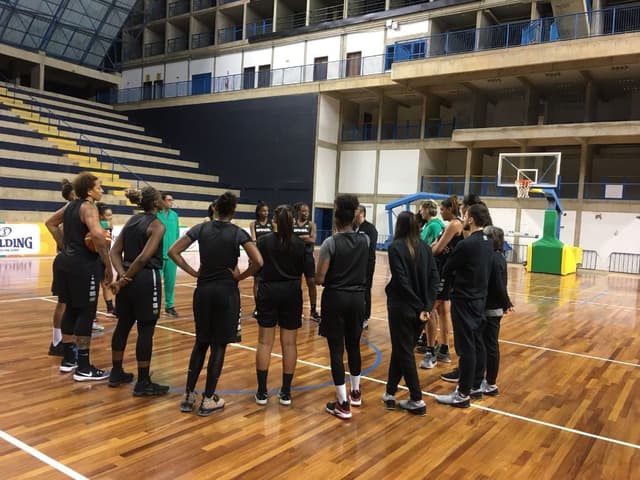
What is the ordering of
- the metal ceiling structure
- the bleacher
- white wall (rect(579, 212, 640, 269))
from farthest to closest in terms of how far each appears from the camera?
the metal ceiling structure → white wall (rect(579, 212, 640, 269)) → the bleacher

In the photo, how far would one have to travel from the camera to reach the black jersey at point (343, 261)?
3.76m

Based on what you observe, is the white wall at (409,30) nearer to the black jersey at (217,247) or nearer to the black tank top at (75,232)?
the black tank top at (75,232)

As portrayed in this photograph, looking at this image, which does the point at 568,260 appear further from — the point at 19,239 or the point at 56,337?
the point at 19,239

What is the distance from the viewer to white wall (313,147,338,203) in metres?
25.2

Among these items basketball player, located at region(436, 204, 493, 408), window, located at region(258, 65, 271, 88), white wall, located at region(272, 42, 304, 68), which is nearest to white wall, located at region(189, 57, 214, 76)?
window, located at region(258, 65, 271, 88)

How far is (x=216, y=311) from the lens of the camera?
3689 millimetres

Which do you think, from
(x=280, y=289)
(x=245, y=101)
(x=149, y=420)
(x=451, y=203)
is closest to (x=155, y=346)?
(x=149, y=420)

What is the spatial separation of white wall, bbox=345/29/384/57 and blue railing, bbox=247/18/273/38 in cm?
536

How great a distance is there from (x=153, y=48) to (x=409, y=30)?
17350mm

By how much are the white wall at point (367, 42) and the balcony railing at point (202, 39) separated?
9601mm

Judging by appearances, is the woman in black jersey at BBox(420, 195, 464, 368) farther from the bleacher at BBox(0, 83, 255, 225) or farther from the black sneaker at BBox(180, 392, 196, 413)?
the bleacher at BBox(0, 83, 255, 225)

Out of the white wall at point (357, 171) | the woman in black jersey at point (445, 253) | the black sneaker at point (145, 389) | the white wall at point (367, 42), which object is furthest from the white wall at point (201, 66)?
the black sneaker at point (145, 389)

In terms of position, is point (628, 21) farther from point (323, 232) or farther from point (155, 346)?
point (155, 346)

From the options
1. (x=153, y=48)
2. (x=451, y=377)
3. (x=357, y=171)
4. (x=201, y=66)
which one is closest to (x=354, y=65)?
(x=357, y=171)
